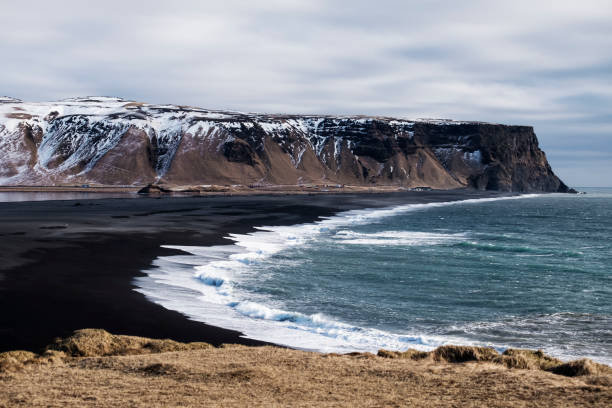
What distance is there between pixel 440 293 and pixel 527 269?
Result: 901 cm

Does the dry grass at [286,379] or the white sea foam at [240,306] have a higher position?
the dry grass at [286,379]

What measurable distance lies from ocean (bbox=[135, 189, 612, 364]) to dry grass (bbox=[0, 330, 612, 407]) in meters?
3.25

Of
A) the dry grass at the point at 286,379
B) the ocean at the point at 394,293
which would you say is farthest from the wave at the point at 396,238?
the dry grass at the point at 286,379

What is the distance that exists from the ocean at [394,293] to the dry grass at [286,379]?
325 cm

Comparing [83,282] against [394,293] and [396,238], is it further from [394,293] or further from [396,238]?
[396,238]

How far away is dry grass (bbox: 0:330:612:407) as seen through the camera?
26.9 ft

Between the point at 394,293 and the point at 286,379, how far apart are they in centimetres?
1225

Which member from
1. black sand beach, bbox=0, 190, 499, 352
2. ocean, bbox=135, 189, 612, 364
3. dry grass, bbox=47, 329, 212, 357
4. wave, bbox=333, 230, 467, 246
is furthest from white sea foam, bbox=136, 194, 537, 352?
wave, bbox=333, 230, 467, 246

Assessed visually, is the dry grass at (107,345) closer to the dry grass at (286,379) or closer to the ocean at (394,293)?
the dry grass at (286,379)

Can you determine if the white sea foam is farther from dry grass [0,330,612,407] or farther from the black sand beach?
dry grass [0,330,612,407]

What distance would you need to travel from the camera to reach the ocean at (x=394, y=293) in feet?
49.9

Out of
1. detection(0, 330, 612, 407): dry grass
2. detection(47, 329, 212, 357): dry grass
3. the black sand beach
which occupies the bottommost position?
the black sand beach

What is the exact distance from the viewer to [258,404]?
313 inches

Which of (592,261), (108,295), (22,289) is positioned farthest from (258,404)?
(592,261)
